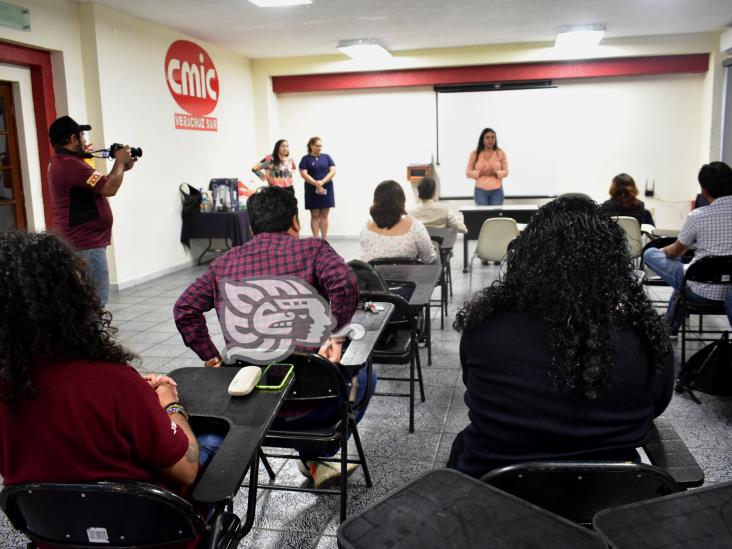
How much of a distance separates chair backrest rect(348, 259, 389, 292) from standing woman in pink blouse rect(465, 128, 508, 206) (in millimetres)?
5368

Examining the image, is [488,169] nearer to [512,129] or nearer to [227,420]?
[512,129]

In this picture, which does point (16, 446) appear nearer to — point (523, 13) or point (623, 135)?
point (523, 13)

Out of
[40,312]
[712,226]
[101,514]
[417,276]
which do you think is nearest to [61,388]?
[40,312]

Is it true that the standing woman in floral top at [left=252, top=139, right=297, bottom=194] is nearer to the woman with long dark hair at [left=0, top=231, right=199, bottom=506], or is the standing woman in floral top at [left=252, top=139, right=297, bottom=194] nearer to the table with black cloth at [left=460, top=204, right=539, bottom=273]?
the table with black cloth at [left=460, top=204, right=539, bottom=273]

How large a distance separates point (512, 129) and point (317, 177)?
2.97 m

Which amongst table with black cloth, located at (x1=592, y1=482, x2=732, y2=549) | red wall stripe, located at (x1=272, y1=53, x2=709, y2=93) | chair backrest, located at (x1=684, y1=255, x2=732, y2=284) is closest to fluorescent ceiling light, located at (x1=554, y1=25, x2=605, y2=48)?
red wall stripe, located at (x1=272, y1=53, x2=709, y2=93)

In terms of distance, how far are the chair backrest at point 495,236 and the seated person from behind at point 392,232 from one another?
5.33 feet

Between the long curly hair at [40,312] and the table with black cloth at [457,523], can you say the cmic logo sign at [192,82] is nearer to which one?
the long curly hair at [40,312]

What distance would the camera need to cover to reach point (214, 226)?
7781 millimetres

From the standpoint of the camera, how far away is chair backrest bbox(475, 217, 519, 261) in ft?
18.0

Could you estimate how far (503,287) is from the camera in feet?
4.94

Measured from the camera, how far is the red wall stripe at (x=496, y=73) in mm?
8719

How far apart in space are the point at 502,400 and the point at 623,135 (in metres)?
8.70

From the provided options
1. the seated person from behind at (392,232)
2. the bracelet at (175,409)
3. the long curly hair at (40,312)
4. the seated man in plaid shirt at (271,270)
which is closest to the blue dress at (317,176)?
the seated person from behind at (392,232)
